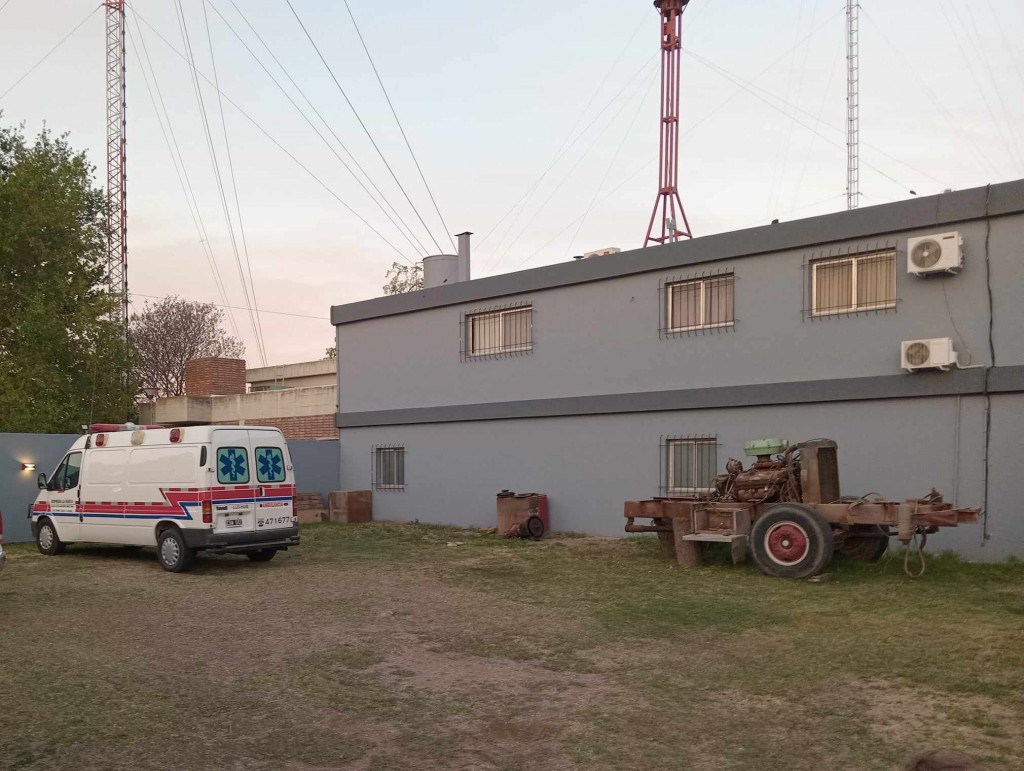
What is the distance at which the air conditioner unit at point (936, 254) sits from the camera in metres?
13.1

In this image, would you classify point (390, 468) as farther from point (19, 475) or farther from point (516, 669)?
point (516, 669)

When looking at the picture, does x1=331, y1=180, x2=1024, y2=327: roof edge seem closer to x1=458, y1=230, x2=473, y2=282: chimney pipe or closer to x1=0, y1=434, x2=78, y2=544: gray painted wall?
x1=458, y1=230, x2=473, y2=282: chimney pipe

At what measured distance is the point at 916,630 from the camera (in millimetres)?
8906

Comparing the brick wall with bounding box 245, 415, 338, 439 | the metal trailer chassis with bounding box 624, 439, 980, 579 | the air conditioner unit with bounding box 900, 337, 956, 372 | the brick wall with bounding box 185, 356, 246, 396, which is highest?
the brick wall with bounding box 185, 356, 246, 396

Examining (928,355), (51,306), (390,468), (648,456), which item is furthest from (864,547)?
(51,306)

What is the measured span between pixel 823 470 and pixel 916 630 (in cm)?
390

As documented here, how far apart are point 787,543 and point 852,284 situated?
15.5 ft

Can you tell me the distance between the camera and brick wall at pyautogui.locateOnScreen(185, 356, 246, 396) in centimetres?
3794

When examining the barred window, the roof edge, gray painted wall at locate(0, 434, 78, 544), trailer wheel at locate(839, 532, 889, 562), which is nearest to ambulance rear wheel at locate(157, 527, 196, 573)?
gray painted wall at locate(0, 434, 78, 544)

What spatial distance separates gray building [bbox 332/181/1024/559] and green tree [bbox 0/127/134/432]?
1407 centimetres

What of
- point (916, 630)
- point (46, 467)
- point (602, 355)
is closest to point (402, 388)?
point (602, 355)

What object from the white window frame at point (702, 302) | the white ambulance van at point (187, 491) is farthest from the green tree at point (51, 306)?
the white window frame at point (702, 302)

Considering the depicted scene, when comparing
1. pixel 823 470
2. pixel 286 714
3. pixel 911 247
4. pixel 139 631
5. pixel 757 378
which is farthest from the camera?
pixel 757 378

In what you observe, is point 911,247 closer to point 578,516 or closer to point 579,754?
point 578,516
